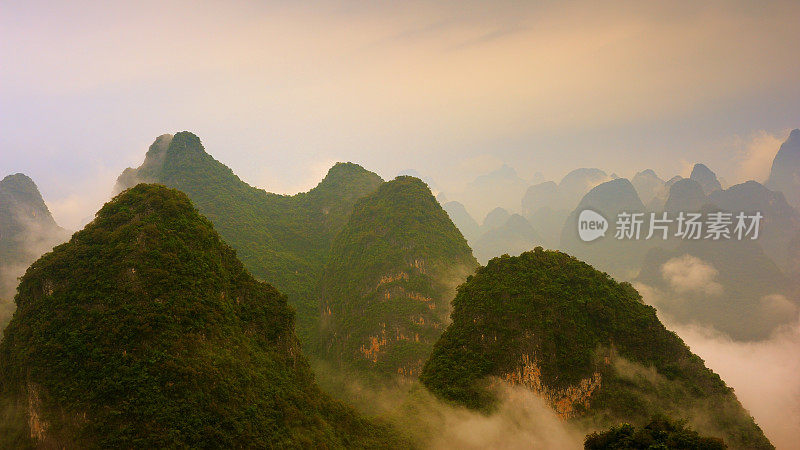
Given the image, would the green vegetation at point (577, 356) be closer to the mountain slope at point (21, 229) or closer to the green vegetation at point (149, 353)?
the green vegetation at point (149, 353)

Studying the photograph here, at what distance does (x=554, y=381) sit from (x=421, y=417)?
9975 mm

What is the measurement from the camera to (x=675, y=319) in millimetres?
91938

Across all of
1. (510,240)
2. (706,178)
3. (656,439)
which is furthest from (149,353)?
(706,178)

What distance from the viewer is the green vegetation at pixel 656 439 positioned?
59.0 feet

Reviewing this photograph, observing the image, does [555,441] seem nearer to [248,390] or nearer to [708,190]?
[248,390]

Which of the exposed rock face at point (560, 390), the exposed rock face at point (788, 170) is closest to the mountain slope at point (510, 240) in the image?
the exposed rock face at point (788, 170)

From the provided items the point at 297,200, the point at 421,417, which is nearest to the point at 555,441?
the point at 421,417

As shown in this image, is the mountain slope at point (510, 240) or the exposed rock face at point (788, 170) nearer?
the exposed rock face at point (788, 170)

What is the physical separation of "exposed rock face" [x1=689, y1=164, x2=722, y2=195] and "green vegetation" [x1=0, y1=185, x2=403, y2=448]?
199 metres

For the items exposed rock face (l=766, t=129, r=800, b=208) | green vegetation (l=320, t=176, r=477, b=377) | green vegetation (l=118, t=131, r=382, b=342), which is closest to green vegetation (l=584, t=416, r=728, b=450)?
green vegetation (l=320, t=176, r=477, b=377)

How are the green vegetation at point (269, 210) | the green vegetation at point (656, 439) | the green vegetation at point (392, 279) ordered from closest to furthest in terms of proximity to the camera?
the green vegetation at point (656, 439)
the green vegetation at point (392, 279)
the green vegetation at point (269, 210)

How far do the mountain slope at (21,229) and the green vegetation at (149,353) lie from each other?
56.9 m

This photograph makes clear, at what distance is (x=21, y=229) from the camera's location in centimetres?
7544

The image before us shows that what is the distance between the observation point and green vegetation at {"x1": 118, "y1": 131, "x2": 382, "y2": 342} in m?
61.0
